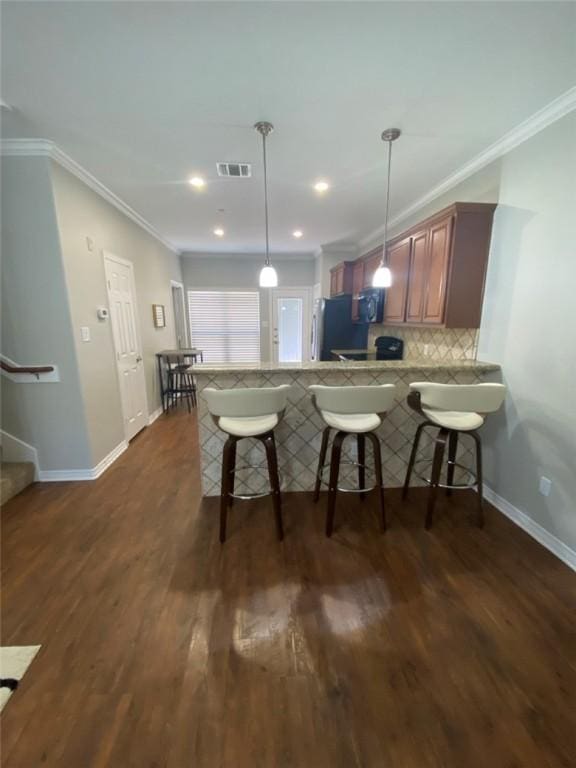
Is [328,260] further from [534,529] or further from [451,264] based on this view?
[534,529]

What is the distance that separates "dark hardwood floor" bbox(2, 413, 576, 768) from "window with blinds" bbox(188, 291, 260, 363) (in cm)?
485

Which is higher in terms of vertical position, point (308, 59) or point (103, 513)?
point (308, 59)

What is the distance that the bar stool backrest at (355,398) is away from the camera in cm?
192

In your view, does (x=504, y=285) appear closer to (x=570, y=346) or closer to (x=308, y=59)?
(x=570, y=346)

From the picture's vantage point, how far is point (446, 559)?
1.92 meters

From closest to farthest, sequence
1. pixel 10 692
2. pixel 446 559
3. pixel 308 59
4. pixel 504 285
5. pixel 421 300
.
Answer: pixel 10 692 → pixel 308 59 → pixel 446 559 → pixel 504 285 → pixel 421 300

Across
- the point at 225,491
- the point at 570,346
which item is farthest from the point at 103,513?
the point at 570,346

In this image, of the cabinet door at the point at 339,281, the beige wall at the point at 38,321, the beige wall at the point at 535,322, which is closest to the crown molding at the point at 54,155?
the beige wall at the point at 38,321

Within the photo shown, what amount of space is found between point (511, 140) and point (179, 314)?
5.54 meters

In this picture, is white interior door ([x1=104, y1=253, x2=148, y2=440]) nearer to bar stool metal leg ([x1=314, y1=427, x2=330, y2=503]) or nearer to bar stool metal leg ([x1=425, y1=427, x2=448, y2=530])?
bar stool metal leg ([x1=314, y1=427, x2=330, y2=503])

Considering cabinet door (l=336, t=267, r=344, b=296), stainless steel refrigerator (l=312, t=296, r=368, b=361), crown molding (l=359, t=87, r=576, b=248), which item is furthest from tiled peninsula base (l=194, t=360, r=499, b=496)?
cabinet door (l=336, t=267, r=344, b=296)

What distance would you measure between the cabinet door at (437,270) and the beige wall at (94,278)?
3.15 metres

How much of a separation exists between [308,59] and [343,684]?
2.90 metres

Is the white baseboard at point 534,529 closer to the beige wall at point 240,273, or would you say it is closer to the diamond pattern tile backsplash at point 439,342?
the diamond pattern tile backsplash at point 439,342
